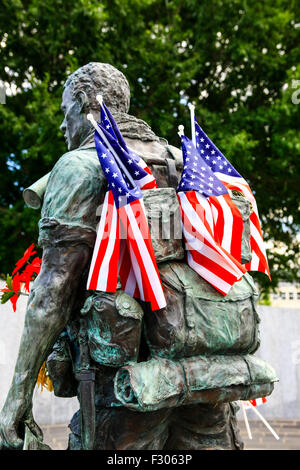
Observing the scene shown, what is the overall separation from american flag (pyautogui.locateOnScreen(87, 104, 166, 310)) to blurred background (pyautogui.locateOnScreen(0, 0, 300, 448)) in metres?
6.31

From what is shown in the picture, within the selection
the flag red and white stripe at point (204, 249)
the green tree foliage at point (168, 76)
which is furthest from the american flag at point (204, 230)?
the green tree foliage at point (168, 76)

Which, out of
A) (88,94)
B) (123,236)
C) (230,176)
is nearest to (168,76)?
(230,176)

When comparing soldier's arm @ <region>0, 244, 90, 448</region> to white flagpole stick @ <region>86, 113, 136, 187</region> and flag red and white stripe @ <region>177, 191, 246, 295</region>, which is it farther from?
flag red and white stripe @ <region>177, 191, 246, 295</region>

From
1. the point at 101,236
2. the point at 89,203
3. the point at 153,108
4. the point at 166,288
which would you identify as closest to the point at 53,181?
the point at 89,203

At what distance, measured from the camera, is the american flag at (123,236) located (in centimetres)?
233

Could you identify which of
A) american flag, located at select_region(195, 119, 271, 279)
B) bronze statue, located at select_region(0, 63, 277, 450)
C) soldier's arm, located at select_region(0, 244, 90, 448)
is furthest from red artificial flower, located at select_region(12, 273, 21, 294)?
american flag, located at select_region(195, 119, 271, 279)

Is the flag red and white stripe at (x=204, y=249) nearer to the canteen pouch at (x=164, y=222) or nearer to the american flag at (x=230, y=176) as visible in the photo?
the canteen pouch at (x=164, y=222)

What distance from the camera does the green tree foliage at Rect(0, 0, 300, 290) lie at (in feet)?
29.8

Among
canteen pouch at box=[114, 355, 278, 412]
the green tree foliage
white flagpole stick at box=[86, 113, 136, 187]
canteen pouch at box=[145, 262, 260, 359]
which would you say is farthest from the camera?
the green tree foliage

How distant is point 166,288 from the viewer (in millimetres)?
2447

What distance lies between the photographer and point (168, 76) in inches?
377
